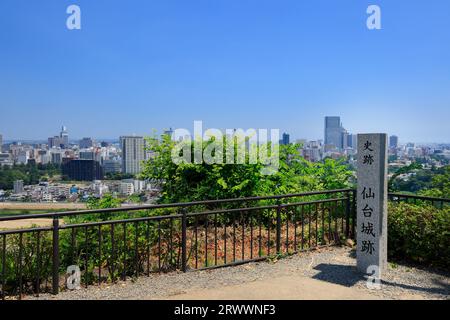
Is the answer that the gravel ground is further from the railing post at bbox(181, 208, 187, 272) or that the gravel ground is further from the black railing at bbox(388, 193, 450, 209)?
the black railing at bbox(388, 193, 450, 209)

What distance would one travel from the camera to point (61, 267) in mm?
4707

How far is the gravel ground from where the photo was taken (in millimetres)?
4156

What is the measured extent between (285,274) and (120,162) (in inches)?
603

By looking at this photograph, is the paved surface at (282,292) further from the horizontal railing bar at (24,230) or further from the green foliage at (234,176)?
the green foliage at (234,176)

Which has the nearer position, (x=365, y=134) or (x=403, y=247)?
(x=365, y=134)

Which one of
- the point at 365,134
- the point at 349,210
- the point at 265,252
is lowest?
the point at 265,252

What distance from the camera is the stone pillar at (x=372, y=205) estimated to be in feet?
16.0

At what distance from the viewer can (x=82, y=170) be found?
87.4 ft

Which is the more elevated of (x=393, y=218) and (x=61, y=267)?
(x=393, y=218)

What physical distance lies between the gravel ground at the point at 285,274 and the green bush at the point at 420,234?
0.25 m

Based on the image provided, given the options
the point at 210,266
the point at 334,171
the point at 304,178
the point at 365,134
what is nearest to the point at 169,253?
the point at 210,266

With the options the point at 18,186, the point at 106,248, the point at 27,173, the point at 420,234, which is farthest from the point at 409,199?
the point at 27,173

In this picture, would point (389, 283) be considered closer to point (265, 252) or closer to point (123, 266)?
point (265, 252)
